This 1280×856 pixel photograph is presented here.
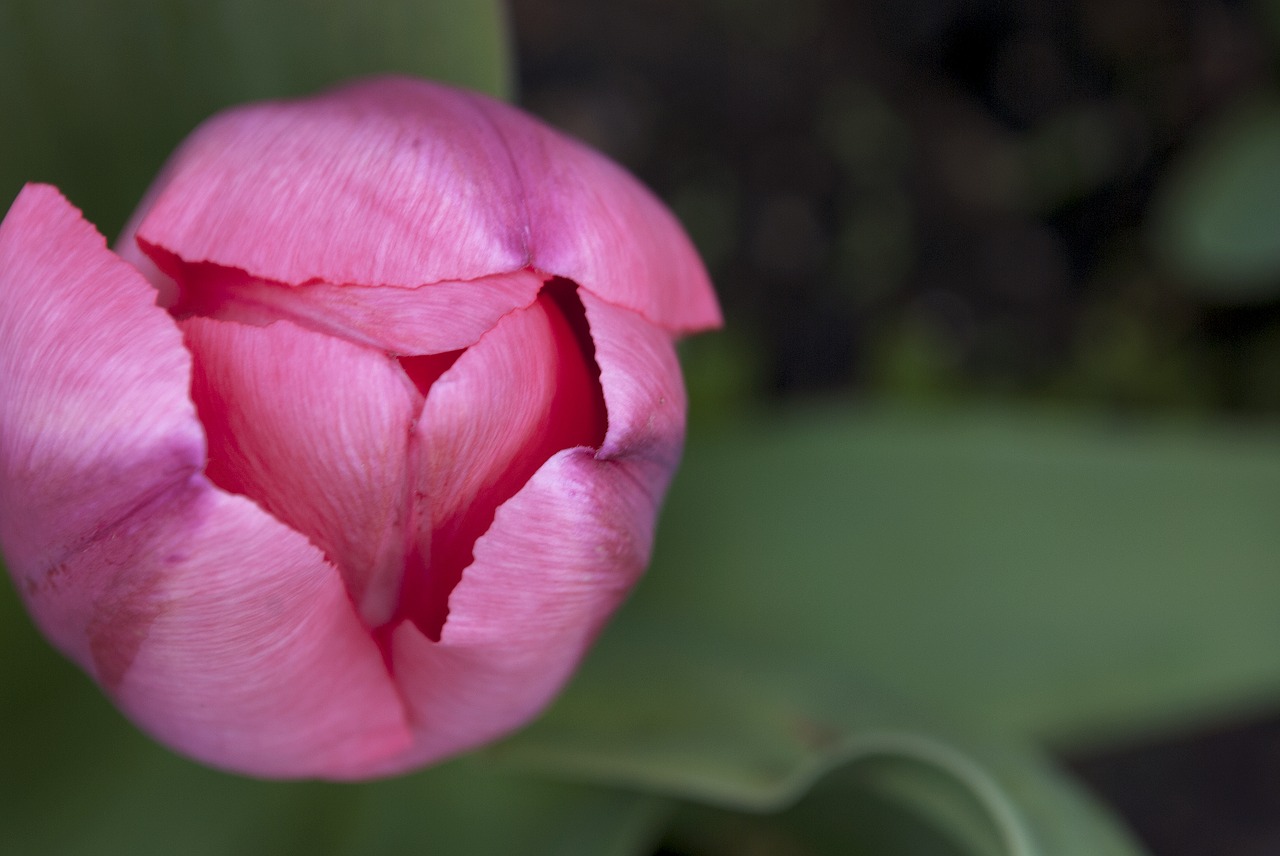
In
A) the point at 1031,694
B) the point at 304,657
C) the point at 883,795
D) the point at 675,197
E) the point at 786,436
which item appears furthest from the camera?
the point at 675,197

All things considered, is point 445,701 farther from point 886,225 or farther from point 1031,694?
point 886,225

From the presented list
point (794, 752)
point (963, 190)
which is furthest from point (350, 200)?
point (963, 190)

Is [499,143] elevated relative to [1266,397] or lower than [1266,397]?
elevated

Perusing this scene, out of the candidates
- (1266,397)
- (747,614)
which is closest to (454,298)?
(747,614)

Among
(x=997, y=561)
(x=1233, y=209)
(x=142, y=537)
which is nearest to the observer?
(x=142, y=537)

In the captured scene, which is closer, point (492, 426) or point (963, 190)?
point (492, 426)

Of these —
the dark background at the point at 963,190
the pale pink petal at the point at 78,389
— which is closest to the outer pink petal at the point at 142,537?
the pale pink petal at the point at 78,389

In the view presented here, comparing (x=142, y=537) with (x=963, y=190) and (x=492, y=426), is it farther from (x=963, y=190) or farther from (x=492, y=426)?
(x=963, y=190)
